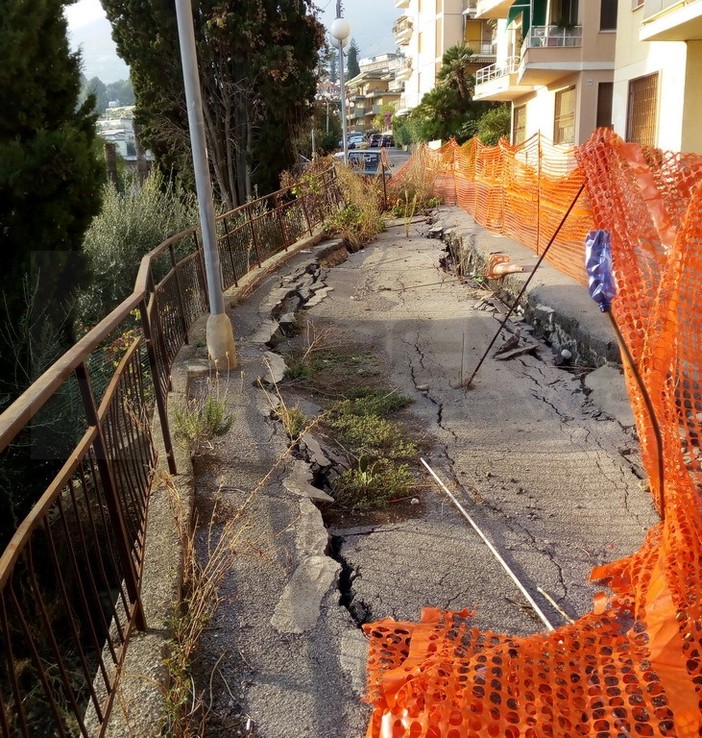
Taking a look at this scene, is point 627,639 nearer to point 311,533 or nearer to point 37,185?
point 311,533

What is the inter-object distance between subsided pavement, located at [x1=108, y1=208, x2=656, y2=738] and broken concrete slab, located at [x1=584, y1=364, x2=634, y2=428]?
0.7 inches

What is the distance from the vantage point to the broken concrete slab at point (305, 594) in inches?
115

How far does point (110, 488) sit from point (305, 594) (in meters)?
1.02

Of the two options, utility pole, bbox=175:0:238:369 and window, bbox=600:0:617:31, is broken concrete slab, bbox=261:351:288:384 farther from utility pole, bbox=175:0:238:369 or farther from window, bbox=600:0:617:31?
window, bbox=600:0:617:31

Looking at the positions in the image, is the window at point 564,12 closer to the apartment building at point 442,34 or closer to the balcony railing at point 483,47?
the apartment building at point 442,34

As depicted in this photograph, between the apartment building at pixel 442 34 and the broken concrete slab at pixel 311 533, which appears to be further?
the apartment building at pixel 442 34

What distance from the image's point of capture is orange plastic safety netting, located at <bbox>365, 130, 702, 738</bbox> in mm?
2090

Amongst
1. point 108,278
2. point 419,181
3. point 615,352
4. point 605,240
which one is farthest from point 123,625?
point 419,181

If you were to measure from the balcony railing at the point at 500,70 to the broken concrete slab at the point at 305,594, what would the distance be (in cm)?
2731

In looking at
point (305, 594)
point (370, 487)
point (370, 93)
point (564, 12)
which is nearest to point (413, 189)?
point (564, 12)

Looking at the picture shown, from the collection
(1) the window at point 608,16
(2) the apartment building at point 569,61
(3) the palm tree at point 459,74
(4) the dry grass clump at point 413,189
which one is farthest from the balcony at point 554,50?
(3) the palm tree at point 459,74

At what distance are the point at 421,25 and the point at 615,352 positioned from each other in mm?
54755

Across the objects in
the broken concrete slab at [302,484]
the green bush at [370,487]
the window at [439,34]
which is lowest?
the green bush at [370,487]

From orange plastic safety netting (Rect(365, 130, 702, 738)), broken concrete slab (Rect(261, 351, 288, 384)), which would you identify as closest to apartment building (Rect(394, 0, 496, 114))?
broken concrete slab (Rect(261, 351, 288, 384))
